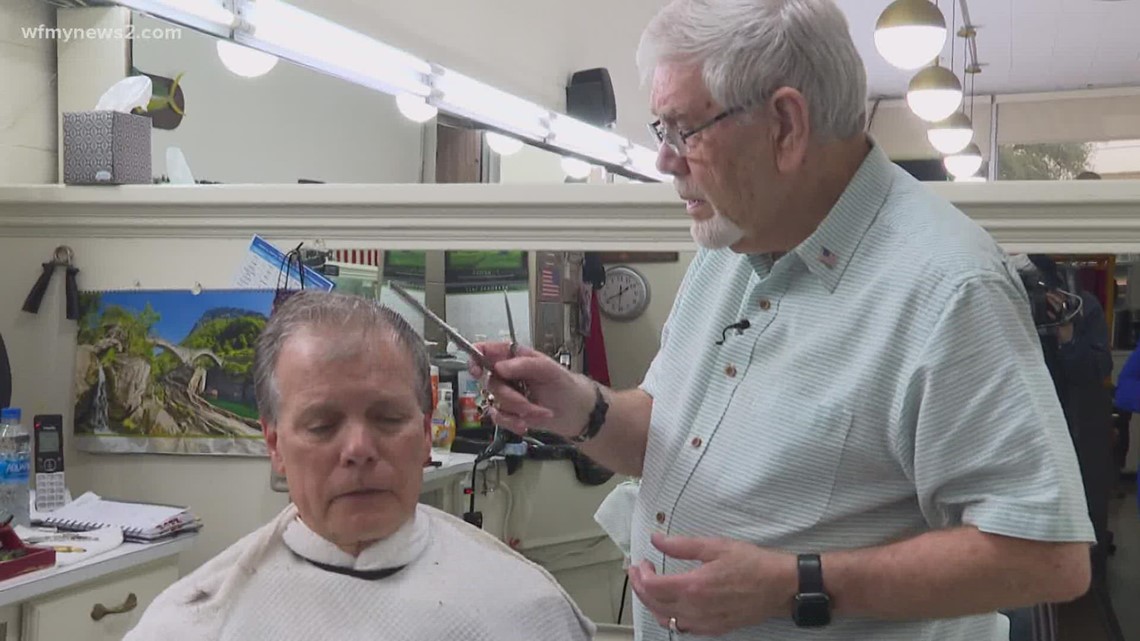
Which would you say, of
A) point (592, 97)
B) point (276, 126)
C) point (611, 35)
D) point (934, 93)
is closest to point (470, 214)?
point (276, 126)

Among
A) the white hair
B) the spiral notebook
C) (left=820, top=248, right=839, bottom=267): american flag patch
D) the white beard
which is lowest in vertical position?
the spiral notebook

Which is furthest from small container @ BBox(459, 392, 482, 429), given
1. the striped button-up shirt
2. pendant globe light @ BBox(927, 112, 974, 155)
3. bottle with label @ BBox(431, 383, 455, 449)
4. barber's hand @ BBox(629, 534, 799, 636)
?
pendant globe light @ BBox(927, 112, 974, 155)

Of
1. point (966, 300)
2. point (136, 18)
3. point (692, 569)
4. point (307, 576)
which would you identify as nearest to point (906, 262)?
point (966, 300)

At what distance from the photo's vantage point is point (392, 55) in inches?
128

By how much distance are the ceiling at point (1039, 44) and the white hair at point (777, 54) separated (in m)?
5.84

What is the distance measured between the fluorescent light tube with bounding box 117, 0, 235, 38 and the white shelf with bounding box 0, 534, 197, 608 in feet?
3.79

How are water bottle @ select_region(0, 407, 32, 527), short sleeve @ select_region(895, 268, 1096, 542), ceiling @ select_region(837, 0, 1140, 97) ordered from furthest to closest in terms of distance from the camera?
1. ceiling @ select_region(837, 0, 1140, 97)
2. water bottle @ select_region(0, 407, 32, 527)
3. short sleeve @ select_region(895, 268, 1096, 542)

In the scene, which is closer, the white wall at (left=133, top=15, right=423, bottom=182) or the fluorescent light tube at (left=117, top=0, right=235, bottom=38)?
the fluorescent light tube at (left=117, top=0, right=235, bottom=38)

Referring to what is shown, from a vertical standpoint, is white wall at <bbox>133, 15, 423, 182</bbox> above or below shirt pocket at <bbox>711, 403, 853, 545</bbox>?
above

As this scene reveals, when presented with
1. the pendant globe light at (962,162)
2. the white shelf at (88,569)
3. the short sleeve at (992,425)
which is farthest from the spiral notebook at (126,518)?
the pendant globe light at (962,162)

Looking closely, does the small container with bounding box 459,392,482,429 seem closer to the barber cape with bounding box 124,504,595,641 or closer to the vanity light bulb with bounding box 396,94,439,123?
the barber cape with bounding box 124,504,595,641

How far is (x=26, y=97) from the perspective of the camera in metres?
3.04

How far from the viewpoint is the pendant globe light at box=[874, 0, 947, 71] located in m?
4.07

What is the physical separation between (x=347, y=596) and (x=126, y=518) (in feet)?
3.50
